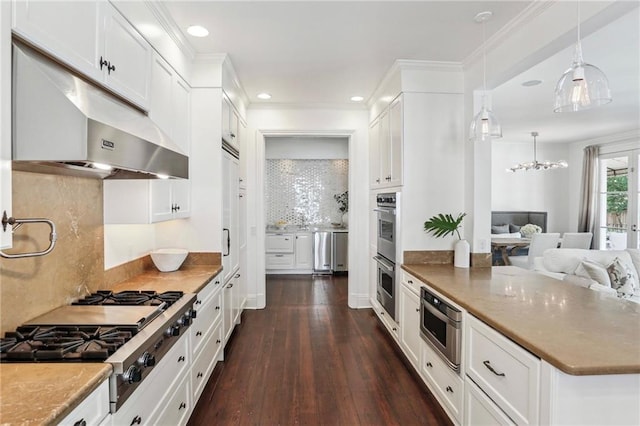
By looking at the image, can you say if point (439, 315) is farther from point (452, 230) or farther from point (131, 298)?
point (131, 298)

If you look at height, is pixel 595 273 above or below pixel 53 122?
below

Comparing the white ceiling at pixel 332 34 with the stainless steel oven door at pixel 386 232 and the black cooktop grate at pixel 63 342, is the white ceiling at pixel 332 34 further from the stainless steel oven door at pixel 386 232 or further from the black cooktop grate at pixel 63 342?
the black cooktop grate at pixel 63 342

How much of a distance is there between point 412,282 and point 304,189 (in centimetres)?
491

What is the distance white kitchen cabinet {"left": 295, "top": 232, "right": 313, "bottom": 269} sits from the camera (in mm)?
7090

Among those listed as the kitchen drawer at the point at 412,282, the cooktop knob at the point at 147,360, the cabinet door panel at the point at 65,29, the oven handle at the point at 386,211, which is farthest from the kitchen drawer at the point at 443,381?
the cabinet door panel at the point at 65,29

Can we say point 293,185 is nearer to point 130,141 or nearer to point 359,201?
point 359,201

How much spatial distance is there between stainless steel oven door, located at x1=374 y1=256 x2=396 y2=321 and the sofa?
1.78 metres

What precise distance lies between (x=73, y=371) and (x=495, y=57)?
3.26 m

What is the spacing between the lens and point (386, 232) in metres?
3.72

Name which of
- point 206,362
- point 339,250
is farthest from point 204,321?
point 339,250

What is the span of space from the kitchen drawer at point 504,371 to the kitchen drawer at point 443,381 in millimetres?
229

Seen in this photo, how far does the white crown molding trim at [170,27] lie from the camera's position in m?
2.25

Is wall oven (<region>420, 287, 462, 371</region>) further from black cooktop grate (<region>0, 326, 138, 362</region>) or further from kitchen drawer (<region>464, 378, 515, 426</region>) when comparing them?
black cooktop grate (<region>0, 326, 138, 362</region>)

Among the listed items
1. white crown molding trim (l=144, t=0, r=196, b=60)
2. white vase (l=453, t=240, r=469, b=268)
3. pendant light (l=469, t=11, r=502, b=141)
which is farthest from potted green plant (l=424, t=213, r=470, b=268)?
white crown molding trim (l=144, t=0, r=196, b=60)
